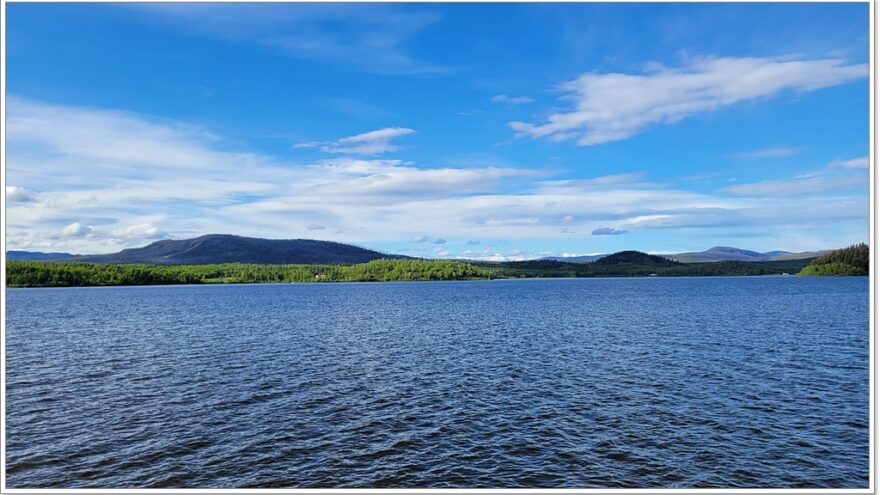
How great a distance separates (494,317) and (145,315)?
6320 cm

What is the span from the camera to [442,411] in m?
31.0

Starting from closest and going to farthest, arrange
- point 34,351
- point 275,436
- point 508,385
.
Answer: point 275,436 < point 508,385 < point 34,351

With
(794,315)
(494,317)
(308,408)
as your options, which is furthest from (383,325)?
(794,315)

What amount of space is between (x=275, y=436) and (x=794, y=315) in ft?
283

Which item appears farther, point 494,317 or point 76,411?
point 494,317

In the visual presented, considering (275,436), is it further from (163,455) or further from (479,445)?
(479,445)

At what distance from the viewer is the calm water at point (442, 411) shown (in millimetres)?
22719

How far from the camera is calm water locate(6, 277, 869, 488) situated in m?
22.7

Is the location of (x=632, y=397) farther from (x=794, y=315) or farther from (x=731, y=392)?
(x=794, y=315)

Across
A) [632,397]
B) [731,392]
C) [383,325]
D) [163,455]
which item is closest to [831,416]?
[731,392]

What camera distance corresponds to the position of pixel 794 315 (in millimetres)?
84875

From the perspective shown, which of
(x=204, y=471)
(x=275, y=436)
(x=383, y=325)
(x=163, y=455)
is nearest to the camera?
(x=204, y=471)

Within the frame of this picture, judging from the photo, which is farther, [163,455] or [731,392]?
[731,392]

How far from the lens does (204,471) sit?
22906 millimetres
